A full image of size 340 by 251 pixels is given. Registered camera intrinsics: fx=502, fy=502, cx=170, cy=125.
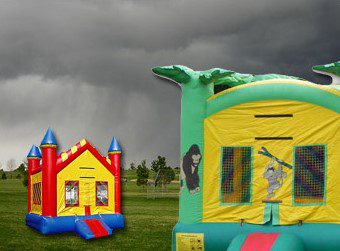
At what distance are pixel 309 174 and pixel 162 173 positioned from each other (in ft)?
89.9

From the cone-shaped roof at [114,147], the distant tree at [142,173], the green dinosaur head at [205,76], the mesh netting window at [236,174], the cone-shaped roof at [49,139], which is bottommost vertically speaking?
the distant tree at [142,173]

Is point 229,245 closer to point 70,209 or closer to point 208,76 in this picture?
point 208,76

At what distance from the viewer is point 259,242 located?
17.5 ft

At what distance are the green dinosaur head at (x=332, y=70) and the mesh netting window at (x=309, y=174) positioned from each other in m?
0.91

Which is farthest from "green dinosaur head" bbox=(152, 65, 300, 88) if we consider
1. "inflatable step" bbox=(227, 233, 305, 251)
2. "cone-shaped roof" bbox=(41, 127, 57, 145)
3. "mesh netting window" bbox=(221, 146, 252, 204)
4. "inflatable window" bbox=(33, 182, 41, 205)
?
"inflatable window" bbox=(33, 182, 41, 205)

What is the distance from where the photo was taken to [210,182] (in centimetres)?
606

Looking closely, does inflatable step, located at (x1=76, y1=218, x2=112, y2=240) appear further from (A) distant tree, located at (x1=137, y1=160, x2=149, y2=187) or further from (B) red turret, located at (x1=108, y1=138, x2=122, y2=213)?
(A) distant tree, located at (x1=137, y1=160, x2=149, y2=187)

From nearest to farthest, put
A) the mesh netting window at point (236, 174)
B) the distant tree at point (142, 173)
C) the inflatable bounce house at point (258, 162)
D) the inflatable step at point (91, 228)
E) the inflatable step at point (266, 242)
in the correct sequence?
the inflatable step at point (266, 242) → the inflatable bounce house at point (258, 162) → the mesh netting window at point (236, 174) → the inflatable step at point (91, 228) → the distant tree at point (142, 173)

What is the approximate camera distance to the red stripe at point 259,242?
521 cm

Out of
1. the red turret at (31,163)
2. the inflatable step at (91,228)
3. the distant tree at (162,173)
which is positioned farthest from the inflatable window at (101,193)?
the distant tree at (162,173)

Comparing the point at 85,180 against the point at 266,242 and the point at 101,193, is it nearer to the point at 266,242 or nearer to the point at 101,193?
the point at 101,193

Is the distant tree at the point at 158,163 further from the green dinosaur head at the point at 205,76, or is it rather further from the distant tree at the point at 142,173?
the green dinosaur head at the point at 205,76

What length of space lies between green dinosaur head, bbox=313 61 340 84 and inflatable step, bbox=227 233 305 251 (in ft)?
6.43

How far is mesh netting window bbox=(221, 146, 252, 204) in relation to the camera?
5.93m
